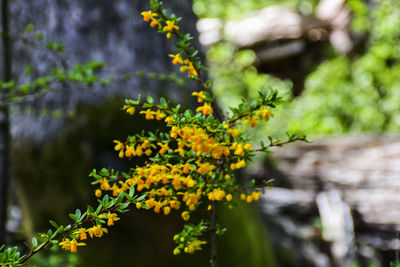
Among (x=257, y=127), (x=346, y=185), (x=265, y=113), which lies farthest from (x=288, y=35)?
(x=265, y=113)

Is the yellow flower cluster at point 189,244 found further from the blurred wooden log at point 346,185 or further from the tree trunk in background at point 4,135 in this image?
the blurred wooden log at point 346,185

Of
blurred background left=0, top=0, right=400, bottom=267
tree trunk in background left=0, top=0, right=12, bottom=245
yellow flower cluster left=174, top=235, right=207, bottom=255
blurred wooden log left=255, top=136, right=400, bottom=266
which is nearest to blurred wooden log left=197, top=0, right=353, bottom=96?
blurred background left=0, top=0, right=400, bottom=267

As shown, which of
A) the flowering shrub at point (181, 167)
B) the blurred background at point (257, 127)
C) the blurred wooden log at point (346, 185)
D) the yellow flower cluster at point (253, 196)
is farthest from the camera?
the blurred wooden log at point (346, 185)

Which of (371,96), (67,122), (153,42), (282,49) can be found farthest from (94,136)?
(282,49)

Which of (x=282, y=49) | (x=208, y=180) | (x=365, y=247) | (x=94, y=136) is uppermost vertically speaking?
(x=282, y=49)

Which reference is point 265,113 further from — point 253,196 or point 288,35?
point 288,35

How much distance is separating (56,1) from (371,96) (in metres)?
5.54

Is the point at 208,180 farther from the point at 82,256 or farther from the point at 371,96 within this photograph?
the point at 371,96

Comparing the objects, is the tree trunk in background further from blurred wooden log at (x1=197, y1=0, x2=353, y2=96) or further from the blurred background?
blurred wooden log at (x1=197, y1=0, x2=353, y2=96)

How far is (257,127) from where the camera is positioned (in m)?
5.31

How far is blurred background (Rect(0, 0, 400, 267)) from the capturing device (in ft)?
7.23

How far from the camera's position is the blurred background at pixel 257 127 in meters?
2.20

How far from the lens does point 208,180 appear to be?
39.1 inches

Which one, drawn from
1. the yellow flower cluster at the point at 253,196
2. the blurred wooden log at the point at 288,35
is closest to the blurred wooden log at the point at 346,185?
the yellow flower cluster at the point at 253,196
